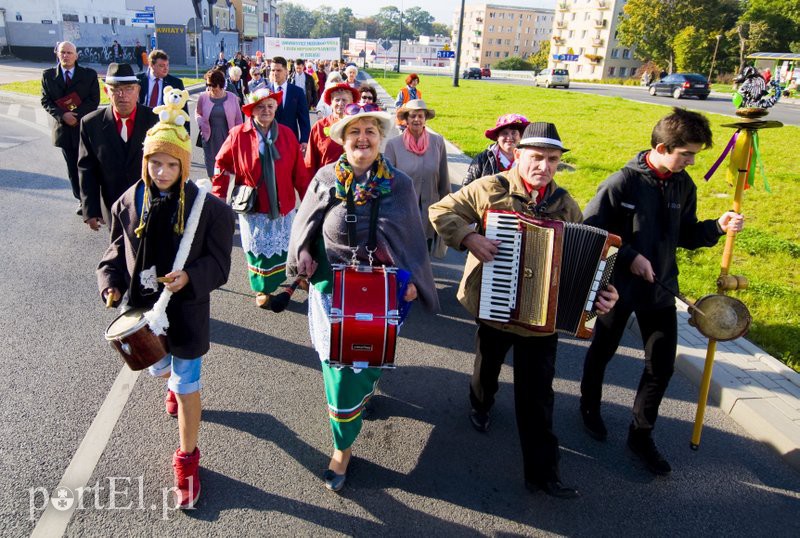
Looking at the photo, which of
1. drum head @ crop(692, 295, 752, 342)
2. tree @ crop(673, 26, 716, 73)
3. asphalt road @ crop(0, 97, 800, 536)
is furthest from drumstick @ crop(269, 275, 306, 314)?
tree @ crop(673, 26, 716, 73)

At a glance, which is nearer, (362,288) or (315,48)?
(362,288)

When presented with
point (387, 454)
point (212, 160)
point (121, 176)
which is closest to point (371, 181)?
point (387, 454)

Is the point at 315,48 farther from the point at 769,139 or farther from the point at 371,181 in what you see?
the point at 371,181

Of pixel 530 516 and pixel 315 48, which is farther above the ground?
pixel 315 48

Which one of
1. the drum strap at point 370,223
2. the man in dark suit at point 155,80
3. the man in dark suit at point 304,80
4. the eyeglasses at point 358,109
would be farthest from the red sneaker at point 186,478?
the man in dark suit at point 304,80

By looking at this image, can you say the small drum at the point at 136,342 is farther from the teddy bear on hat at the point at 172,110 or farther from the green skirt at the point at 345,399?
the teddy bear on hat at the point at 172,110

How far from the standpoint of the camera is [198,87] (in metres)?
26.5

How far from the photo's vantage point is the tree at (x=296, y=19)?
547 ft

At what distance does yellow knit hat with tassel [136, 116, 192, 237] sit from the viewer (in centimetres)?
273

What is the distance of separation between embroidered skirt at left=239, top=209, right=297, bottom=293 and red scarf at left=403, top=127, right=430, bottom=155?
1.43 m

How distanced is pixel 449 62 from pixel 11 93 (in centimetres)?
10126

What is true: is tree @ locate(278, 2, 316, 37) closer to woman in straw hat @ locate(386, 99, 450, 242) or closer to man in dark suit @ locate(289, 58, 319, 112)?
man in dark suit @ locate(289, 58, 319, 112)

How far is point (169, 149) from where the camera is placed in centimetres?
274

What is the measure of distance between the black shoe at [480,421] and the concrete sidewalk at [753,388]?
1876 mm
